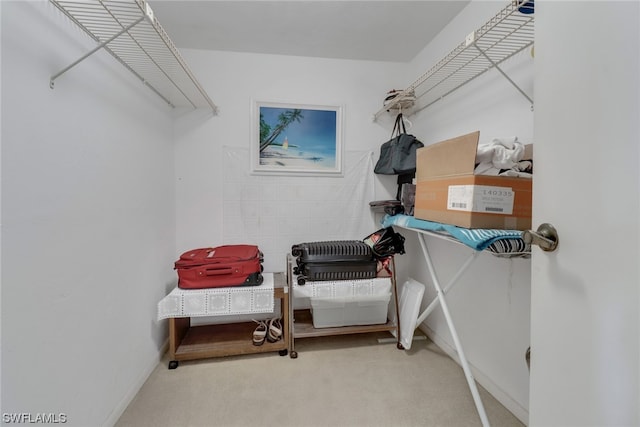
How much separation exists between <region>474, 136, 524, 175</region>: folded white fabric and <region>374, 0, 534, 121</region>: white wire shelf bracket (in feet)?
1.19

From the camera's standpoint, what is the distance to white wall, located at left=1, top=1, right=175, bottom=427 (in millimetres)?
812

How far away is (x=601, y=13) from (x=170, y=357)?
2.35 meters

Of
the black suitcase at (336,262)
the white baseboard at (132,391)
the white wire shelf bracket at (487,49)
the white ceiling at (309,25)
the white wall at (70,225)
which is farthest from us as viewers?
the black suitcase at (336,262)

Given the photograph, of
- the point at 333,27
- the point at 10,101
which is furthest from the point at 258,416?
the point at 333,27

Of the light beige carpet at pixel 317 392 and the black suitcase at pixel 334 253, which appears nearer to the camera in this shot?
the light beige carpet at pixel 317 392

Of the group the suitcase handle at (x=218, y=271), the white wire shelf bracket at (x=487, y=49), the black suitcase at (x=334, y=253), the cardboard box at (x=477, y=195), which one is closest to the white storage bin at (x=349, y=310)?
the black suitcase at (x=334, y=253)

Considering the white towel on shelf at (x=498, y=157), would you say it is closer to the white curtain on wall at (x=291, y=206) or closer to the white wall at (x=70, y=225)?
the white curtain on wall at (x=291, y=206)

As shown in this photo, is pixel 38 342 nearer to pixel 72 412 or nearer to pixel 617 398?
pixel 72 412

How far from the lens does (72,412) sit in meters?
1.01

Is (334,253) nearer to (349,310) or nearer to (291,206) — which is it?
(349,310)

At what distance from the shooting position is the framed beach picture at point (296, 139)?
2141 millimetres

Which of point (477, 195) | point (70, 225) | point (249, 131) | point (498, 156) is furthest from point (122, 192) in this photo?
point (498, 156)

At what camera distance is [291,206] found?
220 cm

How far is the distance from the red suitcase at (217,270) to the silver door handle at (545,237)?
1545mm
